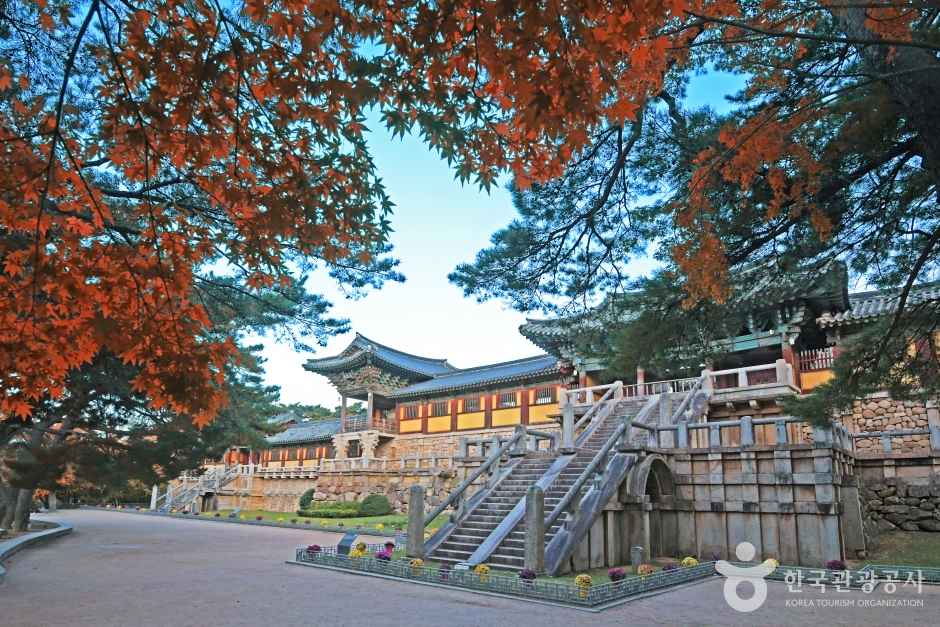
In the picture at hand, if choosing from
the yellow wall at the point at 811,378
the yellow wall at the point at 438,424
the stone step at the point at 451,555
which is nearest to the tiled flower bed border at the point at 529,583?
the stone step at the point at 451,555

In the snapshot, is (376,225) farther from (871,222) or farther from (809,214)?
(871,222)

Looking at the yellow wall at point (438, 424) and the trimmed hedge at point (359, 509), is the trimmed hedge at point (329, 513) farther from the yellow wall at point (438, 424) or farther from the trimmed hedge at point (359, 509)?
the yellow wall at point (438, 424)

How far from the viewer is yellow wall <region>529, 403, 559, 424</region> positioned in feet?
98.6

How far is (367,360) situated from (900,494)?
3024 cm

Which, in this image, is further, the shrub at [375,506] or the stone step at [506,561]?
the shrub at [375,506]

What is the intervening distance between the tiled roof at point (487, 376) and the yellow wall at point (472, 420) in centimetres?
151

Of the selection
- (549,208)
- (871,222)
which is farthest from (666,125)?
(871,222)

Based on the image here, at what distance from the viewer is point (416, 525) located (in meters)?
13.1

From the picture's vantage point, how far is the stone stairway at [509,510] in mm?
12156

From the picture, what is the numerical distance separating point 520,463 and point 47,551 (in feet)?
42.4

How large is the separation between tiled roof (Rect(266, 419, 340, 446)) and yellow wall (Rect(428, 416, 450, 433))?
9895 millimetres

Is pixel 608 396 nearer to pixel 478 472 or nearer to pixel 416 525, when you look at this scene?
pixel 478 472

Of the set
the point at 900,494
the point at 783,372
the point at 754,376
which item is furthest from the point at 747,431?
the point at 754,376

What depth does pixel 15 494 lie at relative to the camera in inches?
835
